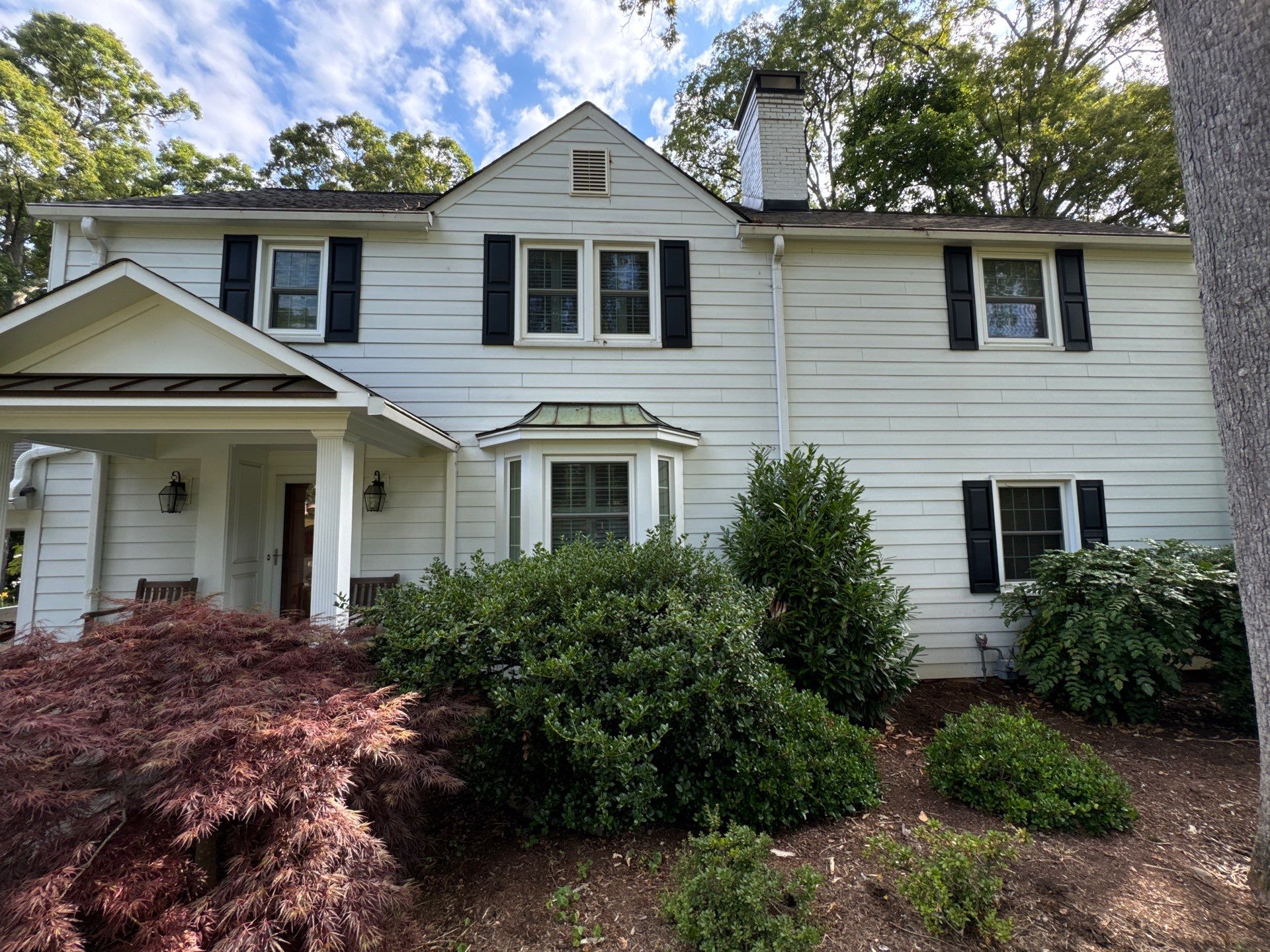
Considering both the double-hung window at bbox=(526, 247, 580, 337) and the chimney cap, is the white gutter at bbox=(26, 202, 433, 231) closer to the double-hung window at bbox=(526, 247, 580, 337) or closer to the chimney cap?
the double-hung window at bbox=(526, 247, 580, 337)

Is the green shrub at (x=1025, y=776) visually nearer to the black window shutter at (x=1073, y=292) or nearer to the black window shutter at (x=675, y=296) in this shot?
the black window shutter at (x=675, y=296)

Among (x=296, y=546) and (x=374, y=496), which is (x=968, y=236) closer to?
(x=374, y=496)

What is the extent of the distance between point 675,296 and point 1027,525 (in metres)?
5.25

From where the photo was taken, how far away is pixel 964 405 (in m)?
6.42

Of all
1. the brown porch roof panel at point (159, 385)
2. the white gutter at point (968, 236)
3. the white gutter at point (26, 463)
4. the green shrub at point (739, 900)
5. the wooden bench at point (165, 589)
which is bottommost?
the green shrub at point (739, 900)

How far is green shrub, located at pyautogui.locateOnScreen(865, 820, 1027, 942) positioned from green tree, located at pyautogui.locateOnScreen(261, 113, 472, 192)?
19955 millimetres

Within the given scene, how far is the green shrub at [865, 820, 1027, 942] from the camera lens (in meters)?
2.07

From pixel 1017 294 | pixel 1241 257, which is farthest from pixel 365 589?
pixel 1017 294

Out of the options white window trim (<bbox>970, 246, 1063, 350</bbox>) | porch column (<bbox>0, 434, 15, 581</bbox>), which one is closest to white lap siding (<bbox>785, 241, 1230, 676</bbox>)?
white window trim (<bbox>970, 246, 1063, 350</bbox>)

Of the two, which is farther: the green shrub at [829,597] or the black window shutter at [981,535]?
the black window shutter at [981,535]

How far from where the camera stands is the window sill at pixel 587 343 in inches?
236

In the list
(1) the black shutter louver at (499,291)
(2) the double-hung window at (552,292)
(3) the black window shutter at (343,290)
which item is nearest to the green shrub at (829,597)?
(2) the double-hung window at (552,292)

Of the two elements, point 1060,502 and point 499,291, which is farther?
point 1060,502

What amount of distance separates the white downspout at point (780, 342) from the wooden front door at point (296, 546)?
18.7ft
